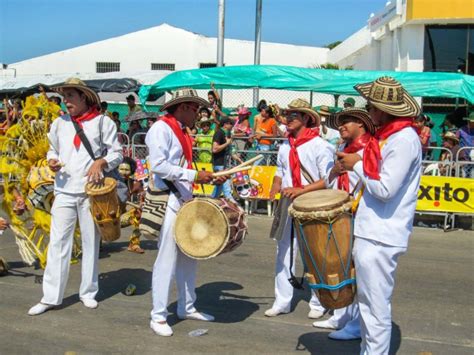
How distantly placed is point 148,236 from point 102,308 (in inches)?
44.5

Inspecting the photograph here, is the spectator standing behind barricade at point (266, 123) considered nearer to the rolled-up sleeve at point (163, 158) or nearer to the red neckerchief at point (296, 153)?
the red neckerchief at point (296, 153)

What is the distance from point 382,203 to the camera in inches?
182

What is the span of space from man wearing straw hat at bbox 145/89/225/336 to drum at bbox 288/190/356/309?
1.27 m

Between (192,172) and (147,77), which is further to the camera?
(147,77)

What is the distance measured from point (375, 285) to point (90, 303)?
3.16 meters

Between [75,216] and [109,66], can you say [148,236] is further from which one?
[109,66]

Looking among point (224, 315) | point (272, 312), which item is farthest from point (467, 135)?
point (224, 315)

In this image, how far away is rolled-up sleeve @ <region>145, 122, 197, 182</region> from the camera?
577 centimetres

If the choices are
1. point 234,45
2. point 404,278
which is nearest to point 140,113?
point 404,278

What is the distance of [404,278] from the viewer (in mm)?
8359

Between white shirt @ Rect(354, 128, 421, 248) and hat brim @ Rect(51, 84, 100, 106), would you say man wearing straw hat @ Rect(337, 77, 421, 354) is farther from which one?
hat brim @ Rect(51, 84, 100, 106)

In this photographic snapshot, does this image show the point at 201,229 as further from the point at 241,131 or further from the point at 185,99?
the point at 241,131

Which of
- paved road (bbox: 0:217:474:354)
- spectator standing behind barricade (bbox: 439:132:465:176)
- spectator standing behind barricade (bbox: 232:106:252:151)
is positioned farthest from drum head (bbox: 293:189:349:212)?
spectator standing behind barricade (bbox: 232:106:252:151)

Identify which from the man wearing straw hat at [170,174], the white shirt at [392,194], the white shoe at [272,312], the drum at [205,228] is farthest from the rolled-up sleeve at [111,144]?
the white shirt at [392,194]
